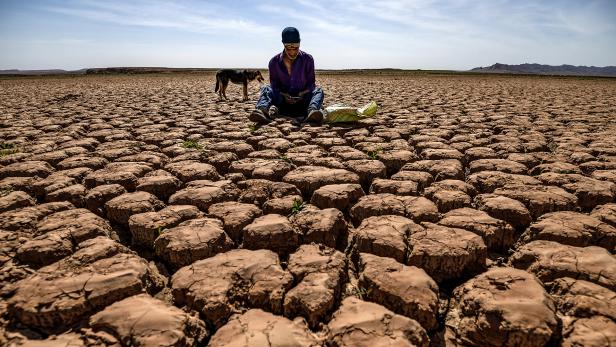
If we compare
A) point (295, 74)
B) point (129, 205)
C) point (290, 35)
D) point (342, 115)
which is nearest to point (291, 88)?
point (295, 74)

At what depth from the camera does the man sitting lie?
4.22m

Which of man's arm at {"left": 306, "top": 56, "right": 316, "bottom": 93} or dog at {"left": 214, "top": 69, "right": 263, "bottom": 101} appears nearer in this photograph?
man's arm at {"left": 306, "top": 56, "right": 316, "bottom": 93}

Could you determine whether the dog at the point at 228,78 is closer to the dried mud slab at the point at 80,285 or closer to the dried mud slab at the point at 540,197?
the dried mud slab at the point at 540,197

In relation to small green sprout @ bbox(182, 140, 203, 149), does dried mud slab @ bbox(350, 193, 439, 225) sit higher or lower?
lower

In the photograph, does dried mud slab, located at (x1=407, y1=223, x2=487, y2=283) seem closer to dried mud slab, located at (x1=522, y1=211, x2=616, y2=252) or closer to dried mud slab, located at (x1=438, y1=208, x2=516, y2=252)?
dried mud slab, located at (x1=438, y1=208, x2=516, y2=252)

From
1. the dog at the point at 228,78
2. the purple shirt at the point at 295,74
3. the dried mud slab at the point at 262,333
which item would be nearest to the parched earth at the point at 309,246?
the dried mud slab at the point at 262,333

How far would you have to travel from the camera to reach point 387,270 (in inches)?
49.3

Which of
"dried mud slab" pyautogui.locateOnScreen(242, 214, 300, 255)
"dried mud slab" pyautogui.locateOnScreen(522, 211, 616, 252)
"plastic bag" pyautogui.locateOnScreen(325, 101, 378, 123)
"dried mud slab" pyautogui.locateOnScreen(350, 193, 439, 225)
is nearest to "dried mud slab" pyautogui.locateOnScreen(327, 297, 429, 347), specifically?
"dried mud slab" pyautogui.locateOnScreen(242, 214, 300, 255)

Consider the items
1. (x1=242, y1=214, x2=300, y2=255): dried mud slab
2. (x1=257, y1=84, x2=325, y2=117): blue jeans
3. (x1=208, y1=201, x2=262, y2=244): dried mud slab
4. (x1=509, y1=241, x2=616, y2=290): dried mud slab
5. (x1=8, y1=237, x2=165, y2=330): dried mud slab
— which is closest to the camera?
(x1=8, y1=237, x2=165, y2=330): dried mud slab

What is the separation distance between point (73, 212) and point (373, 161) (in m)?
1.78

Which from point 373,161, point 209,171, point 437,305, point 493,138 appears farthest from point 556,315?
point 493,138

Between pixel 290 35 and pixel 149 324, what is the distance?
365cm

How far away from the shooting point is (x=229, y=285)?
1.20m

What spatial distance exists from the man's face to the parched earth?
1.74m
